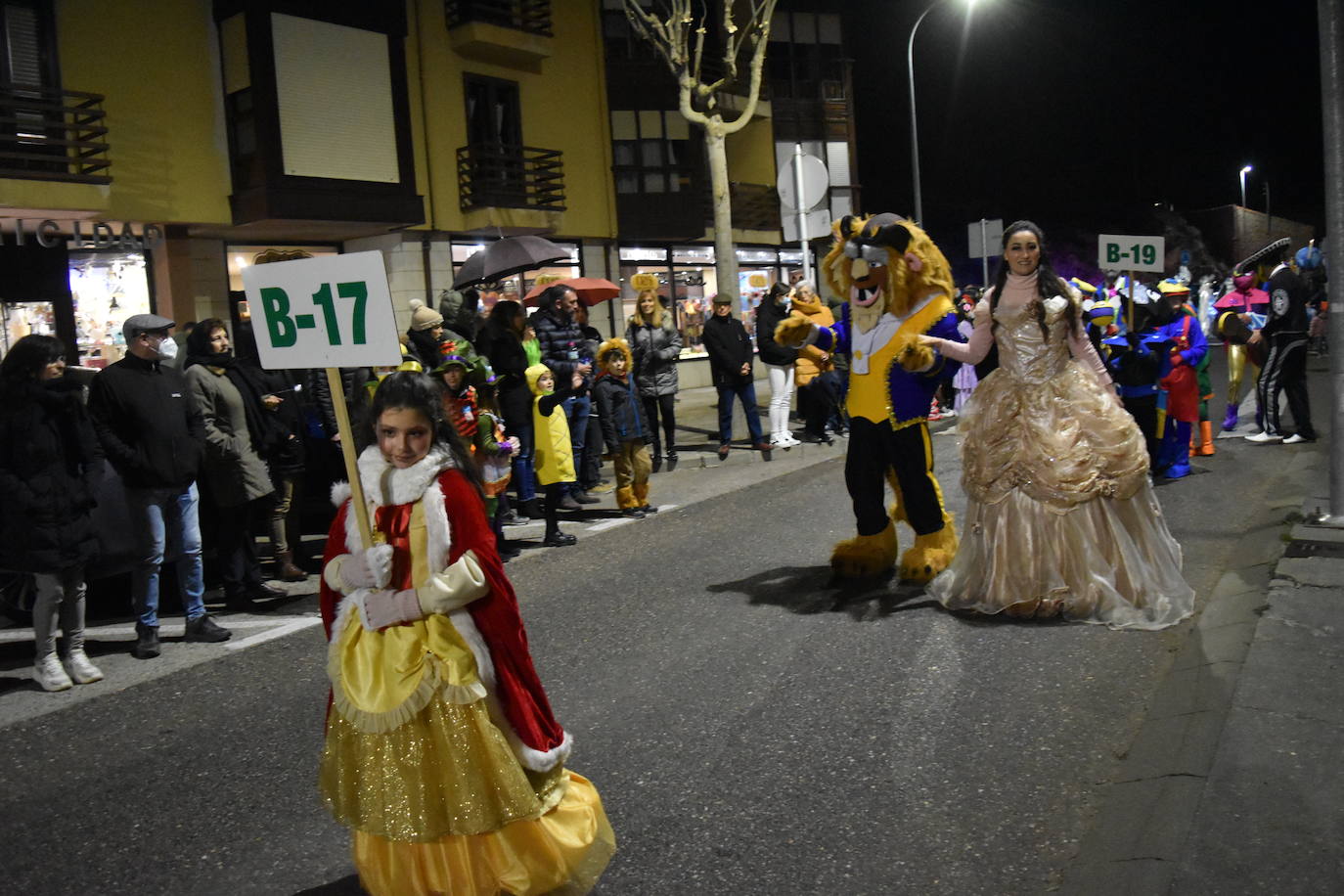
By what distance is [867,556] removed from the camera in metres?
7.17

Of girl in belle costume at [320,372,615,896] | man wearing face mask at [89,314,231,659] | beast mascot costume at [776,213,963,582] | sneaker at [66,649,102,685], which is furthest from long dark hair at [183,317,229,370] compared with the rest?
girl in belle costume at [320,372,615,896]

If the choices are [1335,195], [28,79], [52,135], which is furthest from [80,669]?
[28,79]

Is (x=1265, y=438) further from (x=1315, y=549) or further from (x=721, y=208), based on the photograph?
(x=721, y=208)

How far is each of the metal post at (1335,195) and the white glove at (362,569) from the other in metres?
6.15

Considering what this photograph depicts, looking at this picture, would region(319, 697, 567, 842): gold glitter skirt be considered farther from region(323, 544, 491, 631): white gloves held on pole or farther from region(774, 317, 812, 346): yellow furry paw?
region(774, 317, 812, 346): yellow furry paw

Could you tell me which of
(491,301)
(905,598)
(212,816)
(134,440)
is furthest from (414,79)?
(212,816)

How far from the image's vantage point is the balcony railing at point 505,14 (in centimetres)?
2156

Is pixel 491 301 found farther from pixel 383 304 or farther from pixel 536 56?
pixel 536 56

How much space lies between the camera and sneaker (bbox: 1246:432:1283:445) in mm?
12348

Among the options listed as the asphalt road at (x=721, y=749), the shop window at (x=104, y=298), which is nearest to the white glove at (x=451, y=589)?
the asphalt road at (x=721, y=749)

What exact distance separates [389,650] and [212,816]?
1599 mm

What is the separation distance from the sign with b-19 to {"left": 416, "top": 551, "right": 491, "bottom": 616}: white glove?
9.30 metres

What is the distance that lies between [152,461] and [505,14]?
17.8 meters

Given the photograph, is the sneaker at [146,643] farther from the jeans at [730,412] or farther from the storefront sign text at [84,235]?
the storefront sign text at [84,235]
